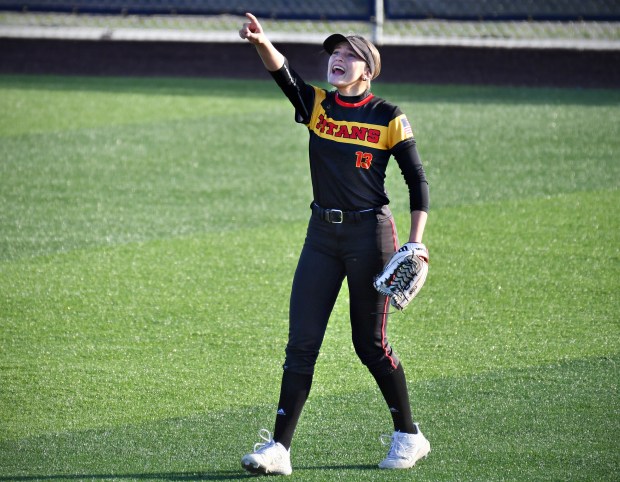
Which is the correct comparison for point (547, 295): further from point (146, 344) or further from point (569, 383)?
point (146, 344)

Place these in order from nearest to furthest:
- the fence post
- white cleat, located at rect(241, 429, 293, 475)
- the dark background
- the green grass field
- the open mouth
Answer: white cleat, located at rect(241, 429, 293, 475) → the open mouth → the green grass field → the dark background → the fence post

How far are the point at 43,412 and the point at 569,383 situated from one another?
2.68 metres

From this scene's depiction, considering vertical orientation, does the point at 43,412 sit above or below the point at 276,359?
below

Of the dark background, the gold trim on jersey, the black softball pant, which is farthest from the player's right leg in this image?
the dark background

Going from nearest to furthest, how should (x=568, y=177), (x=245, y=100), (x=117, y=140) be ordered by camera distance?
(x=568, y=177) < (x=117, y=140) < (x=245, y=100)

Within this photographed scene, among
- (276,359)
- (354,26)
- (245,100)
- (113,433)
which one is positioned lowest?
(113,433)

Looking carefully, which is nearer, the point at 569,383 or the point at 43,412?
the point at 43,412

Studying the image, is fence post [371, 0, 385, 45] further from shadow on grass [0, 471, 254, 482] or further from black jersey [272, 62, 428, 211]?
shadow on grass [0, 471, 254, 482]

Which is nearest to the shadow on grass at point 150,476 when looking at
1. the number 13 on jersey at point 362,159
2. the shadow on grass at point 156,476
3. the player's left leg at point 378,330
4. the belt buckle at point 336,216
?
the shadow on grass at point 156,476

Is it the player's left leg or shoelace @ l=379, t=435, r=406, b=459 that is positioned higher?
the player's left leg

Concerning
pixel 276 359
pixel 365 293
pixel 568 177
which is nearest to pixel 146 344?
pixel 276 359

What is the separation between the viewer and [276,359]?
19.1 feet

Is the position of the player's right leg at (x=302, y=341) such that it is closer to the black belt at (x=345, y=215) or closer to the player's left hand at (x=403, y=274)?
the black belt at (x=345, y=215)

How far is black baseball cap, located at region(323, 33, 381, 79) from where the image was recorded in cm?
439
